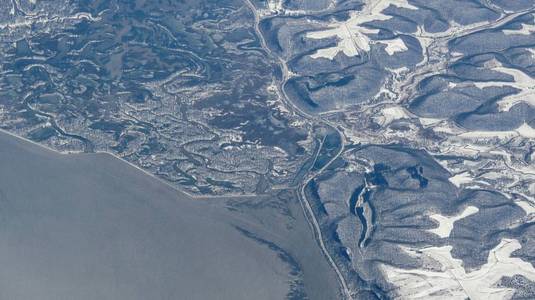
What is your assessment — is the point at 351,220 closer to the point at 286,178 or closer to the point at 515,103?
the point at 286,178

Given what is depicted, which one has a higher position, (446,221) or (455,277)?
(446,221)

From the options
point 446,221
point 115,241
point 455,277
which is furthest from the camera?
point 446,221

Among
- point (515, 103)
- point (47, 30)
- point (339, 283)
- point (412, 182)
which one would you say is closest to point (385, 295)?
point (339, 283)

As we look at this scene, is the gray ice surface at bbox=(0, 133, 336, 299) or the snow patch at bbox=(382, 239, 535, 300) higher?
the gray ice surface at bbox=(0, 133, 336, 299)

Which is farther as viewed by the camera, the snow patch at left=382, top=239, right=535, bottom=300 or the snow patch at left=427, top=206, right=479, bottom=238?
the snow patch at left=427, top=206, right=479, bottom=238

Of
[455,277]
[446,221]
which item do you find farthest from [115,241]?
[446,221]

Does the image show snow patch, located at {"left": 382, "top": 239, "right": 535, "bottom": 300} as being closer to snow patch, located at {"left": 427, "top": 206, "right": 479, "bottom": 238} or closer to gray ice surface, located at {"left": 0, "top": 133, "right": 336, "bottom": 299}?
snow patch, located at {"left": 427, "top": 206, "right": 479, "bottom": 238}

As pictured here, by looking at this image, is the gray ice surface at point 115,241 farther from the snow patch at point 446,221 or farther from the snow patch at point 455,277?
the snow patch at point 446,221

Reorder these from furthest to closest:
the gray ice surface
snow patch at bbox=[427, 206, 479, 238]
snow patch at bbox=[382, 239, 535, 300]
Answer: snow patch at bbox=[427, 206, 479, 238] → the gray ice surface → snow patch at bbox=[382, 239, 535, 300]

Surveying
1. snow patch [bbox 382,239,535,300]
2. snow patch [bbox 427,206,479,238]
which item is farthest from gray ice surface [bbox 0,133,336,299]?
snow patch [bbox 427,206,479,238]

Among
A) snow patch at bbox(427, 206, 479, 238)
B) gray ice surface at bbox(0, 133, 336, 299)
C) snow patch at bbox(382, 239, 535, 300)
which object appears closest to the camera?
snow patch at bbox(382, 239, 535, 300)

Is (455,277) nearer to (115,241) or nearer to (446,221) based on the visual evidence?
(446,221)
